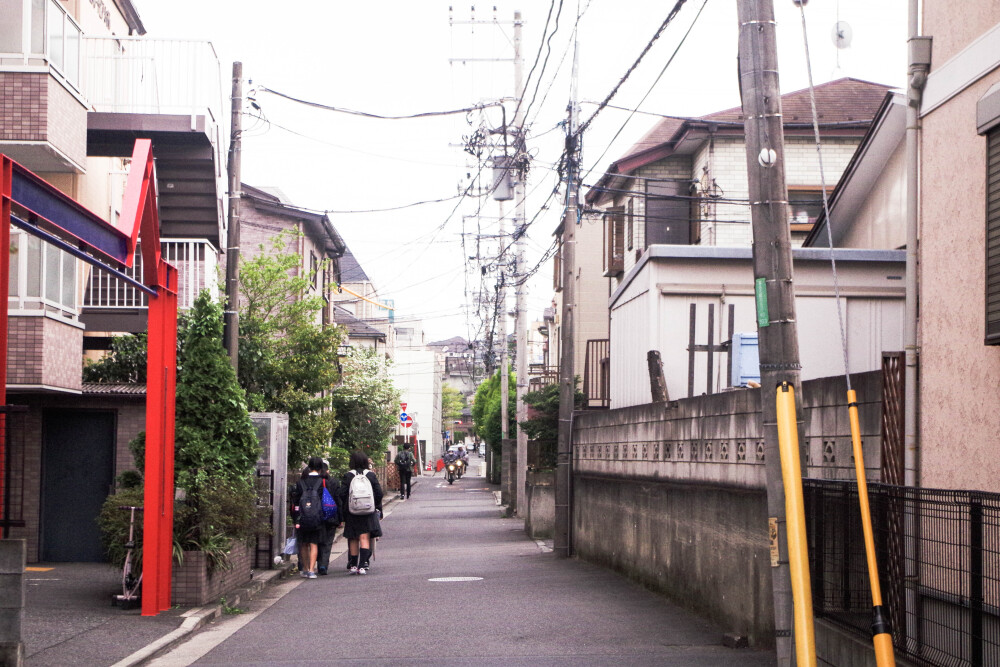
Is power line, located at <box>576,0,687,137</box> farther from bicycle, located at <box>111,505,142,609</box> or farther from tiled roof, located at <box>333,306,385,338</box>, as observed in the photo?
tiled roof, located at <box>333,306,385,338</box>

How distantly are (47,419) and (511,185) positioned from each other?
14090 mm

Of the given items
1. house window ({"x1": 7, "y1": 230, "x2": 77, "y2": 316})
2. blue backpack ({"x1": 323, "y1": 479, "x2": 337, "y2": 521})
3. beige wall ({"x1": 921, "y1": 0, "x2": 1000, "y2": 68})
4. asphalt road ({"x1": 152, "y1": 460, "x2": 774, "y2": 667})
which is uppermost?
beige wall ({"x1": 921, "y1": 0, "x2": 1000, "y2": 68})

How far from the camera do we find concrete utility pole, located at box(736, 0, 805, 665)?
22.6 feet

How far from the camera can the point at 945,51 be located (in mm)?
7996

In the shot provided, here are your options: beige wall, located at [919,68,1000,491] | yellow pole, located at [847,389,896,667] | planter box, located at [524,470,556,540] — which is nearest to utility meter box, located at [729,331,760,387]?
beige wall, located at [919,68,1000,491]

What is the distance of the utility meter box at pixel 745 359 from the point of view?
46.2 feet

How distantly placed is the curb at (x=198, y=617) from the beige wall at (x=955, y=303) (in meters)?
6.21


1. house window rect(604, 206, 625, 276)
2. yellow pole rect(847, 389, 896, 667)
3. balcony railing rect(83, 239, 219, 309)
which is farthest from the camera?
house window rect(604, 206, 625, 276)

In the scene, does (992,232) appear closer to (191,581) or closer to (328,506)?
(191,581)

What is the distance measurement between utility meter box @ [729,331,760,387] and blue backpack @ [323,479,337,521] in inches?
243

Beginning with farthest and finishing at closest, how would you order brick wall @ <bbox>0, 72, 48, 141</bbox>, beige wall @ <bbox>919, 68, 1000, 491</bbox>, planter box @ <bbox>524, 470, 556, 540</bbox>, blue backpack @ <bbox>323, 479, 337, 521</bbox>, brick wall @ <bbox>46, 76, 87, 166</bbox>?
1. planter box @ <bbox>524, 470, 556, 540</bbox>
2. blue backpack @ <bbox>323, 479, 337, 521</bbox>
3. brick wall @ <bbox>46, 76, 87, 166</bbox>
4. brick wall @ <bbox>0, 72, 48, 141</bbox>
5. beige wall @ <bbox>919, 68, 1000, 491</bbox>

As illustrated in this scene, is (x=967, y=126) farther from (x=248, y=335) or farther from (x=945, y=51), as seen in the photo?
(x=248, y=335)

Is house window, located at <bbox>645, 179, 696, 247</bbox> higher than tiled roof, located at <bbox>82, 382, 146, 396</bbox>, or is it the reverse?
house window, located at <bbox>645, 179, 696, 247</bbox>

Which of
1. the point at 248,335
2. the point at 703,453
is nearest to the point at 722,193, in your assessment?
the point at 248,335
